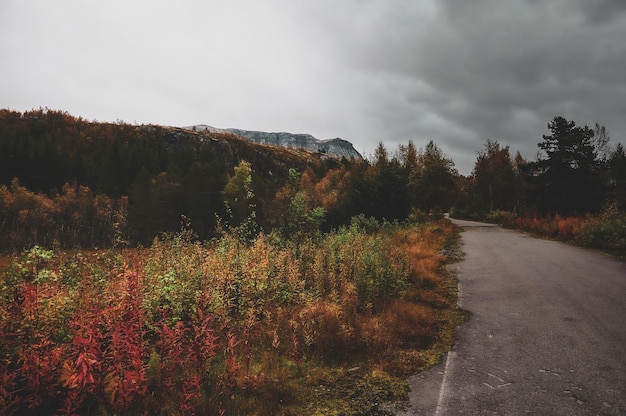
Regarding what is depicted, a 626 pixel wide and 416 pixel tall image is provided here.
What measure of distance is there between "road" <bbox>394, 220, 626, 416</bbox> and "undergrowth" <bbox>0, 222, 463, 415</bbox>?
1.64 ft

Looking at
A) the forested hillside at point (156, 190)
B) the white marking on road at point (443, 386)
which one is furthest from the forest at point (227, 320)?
the forested hillside at point (156, 190)

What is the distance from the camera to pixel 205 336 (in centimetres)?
542

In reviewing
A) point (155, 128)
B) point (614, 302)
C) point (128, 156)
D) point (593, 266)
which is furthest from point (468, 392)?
point (155, 128)

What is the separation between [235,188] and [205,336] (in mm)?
56806

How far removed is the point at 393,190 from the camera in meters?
33.7

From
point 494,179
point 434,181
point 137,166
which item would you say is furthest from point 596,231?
point 137,166

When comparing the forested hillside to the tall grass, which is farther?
the forested hillside

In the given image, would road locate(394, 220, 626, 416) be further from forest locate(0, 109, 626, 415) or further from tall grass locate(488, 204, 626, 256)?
tall grass locate(488, 204, 626, 256)

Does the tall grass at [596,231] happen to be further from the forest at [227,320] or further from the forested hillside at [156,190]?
the forested hillside at [156,190]

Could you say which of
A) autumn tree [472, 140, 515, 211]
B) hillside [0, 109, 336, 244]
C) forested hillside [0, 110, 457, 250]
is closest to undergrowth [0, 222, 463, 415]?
hillside [0, 109, 336, 244]

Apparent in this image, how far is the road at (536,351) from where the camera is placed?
4.04 meters

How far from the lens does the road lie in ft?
13.2

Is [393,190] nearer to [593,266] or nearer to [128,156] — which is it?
[593,266]

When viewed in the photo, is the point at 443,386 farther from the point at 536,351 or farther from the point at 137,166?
the point at 137,166
